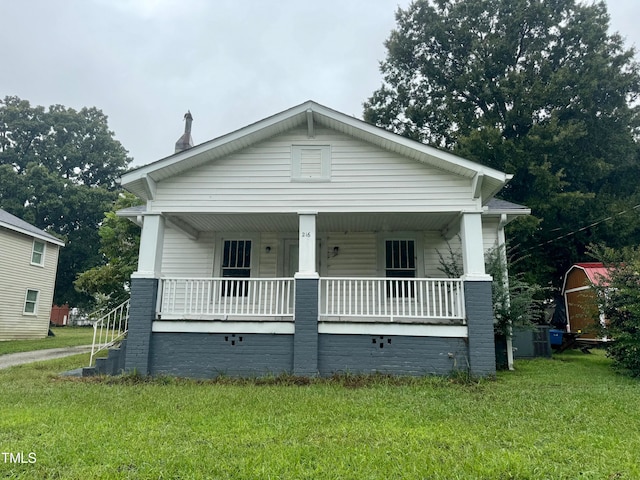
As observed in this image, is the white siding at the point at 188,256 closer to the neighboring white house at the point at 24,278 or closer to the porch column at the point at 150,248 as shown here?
the porch column at the point at 150,248

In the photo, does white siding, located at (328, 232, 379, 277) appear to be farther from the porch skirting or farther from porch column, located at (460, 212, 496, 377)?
porch column, located at (460, 212, 496, 377)

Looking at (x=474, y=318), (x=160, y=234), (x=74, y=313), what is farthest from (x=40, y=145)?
(x=474, y=318)

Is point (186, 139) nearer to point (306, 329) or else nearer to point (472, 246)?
point (306, 329)

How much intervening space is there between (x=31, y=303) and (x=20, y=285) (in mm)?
1315

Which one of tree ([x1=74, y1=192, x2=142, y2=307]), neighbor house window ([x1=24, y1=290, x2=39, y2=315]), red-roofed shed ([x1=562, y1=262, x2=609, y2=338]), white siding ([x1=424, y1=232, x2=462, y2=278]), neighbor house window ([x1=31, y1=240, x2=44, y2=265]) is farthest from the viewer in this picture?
neighbor house window ([x1=31, y1=240, x2=44, y2=265])

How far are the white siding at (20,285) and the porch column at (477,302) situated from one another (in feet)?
61.3

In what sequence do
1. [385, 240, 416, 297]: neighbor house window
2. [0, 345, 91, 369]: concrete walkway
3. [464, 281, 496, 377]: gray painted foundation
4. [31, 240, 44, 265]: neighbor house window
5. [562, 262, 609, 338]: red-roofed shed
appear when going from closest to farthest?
[464, 281, 496, 377]: gray painted foundation → [385, 240, 416, 297]: neighbor house window → [0, 345, 91, 369]: concrete walkway → [562, 262, 609, 338]: red-roofed shed → [31, 240, 44, 265]: neighbor house window

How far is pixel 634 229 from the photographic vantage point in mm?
18609

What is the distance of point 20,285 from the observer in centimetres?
1873

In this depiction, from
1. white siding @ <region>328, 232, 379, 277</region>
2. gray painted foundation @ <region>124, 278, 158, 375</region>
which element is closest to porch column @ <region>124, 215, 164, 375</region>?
gray painted foundation @ <region>124, 278, 158, 375</region>

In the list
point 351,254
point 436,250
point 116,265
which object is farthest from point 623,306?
point 116,265

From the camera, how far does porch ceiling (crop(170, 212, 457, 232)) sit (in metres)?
9.26

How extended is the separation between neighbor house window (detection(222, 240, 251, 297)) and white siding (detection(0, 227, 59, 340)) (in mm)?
12503

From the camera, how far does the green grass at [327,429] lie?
11.6 feet
